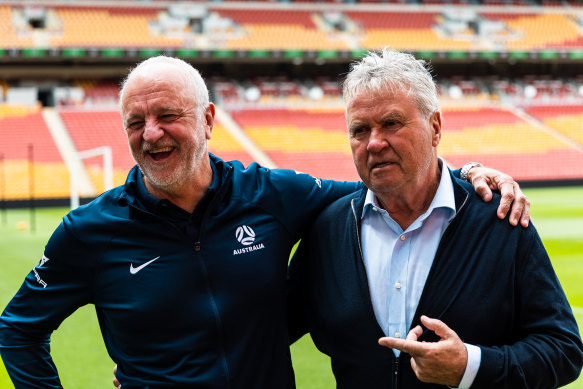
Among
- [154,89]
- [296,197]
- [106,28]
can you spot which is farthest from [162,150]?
[106,28]

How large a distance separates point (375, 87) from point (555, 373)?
1229mm

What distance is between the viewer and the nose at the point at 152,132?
2.62 m

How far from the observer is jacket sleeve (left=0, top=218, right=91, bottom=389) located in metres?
2.70

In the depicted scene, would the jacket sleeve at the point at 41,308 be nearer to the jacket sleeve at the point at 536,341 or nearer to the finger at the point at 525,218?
the jacket sleeve at the point at 536,341

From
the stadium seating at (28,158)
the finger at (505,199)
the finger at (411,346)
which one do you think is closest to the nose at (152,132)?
the finger at (411,346)

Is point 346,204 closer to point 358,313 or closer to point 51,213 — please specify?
point 358,313

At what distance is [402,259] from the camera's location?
253 centimetres

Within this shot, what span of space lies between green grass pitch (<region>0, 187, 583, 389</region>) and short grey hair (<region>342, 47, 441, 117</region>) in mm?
3389

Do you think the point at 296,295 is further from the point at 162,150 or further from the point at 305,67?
the point at 305,67

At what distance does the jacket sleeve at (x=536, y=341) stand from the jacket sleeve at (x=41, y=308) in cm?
168

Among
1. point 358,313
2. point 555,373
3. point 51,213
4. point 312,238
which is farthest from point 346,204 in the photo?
point 51,213

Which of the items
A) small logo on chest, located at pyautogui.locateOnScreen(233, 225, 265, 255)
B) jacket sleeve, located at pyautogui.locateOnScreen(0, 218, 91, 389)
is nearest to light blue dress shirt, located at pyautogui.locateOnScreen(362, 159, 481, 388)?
small logo on chest, located at pyautogui.locateOnScreen(233, 225, 265, 255)

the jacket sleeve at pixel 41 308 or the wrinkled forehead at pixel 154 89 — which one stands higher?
the wrinkled forehead at pixel 154 89

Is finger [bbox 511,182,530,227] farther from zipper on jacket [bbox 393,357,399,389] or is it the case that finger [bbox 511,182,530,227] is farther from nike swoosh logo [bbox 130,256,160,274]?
nike swoosh logo [bbox 130,256,160,274]
